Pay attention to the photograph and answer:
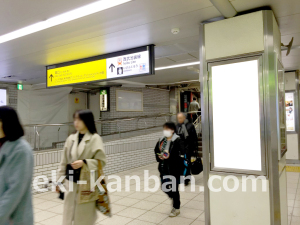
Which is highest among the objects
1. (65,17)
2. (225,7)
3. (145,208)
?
(65,17)

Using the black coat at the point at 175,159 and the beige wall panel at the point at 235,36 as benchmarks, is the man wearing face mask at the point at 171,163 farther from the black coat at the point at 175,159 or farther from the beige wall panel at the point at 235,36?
the beige wall panel at the point at 235,36

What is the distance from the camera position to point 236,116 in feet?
10.4

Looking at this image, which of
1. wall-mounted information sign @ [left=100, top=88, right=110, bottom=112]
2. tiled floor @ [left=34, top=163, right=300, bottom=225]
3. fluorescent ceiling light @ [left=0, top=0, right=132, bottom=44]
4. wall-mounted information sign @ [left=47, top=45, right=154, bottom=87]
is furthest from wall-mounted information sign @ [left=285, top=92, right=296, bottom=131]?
fluorescent ceiling light @ [left=0, top=0, right=132, bottom=44]

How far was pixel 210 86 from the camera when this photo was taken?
3309 mm

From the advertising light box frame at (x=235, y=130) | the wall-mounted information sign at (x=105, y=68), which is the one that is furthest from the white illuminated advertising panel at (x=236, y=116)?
the wall-mounted information sign at (x=105, y=68)

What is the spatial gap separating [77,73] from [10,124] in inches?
143

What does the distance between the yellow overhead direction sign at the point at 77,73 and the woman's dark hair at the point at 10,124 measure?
3.02 metres

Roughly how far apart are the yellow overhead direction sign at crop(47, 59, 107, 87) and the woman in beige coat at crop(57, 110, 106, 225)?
2.25 metres

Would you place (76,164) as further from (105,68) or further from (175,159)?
(105,68)

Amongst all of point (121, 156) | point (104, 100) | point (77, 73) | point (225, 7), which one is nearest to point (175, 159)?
point (225, 7)

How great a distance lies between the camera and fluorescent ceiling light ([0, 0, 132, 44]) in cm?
302

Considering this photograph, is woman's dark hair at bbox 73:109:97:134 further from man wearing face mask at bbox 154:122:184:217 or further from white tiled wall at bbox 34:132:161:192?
white tiled wall at bbox 34:132:161:192

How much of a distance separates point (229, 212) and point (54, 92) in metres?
8.31

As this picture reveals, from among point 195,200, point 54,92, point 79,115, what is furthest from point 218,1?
point 54,92
